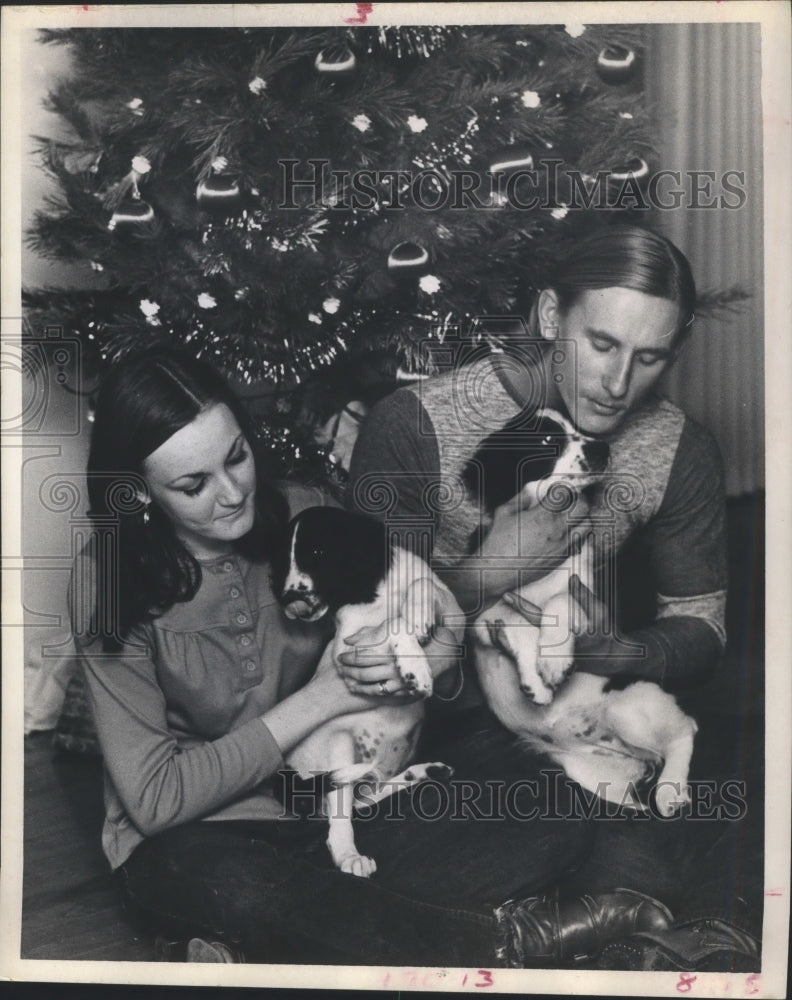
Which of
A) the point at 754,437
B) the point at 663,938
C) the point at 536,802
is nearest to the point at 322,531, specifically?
the point at 536,802

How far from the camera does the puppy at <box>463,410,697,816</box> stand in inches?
90.5

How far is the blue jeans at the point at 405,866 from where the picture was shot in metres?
2.29

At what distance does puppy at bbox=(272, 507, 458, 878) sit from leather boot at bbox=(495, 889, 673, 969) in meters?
0.30

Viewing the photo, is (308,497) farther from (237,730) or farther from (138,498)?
(237,730)

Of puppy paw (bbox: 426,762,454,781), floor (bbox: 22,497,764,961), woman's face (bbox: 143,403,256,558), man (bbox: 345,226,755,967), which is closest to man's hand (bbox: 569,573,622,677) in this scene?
man (bbox: 345,226,755,967)

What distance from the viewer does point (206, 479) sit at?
7.50ft

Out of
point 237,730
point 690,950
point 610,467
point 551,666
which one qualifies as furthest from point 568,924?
point 610,467

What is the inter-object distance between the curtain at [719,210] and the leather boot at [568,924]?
847 mm

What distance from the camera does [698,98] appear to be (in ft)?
7.57

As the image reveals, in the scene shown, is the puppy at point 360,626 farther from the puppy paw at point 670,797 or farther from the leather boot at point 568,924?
the puppy paw at point 670,797

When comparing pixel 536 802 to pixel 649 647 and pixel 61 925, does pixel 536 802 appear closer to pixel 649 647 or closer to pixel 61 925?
pixel 649 647

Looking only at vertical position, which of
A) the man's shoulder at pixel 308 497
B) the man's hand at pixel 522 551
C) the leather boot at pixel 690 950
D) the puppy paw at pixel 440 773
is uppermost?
the man's shoulder at pixel 308 497

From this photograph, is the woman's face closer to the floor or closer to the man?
the man

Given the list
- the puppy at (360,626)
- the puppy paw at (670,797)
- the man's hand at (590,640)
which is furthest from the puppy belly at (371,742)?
the puppy paw at (670,797)
